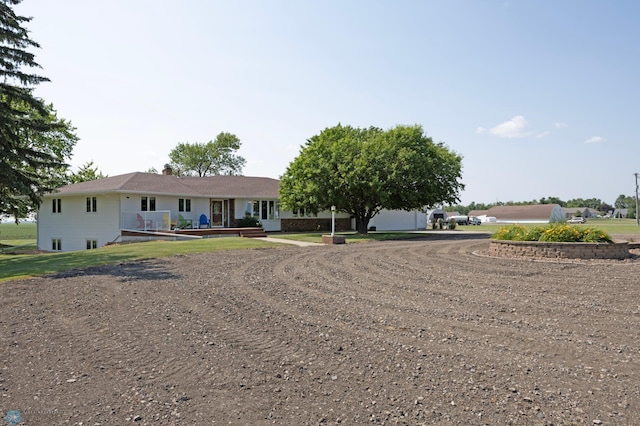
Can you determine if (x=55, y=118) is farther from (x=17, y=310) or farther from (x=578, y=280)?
(x=578, y=280)

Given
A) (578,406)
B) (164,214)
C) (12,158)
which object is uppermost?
(12,158)

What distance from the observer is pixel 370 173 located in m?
25.0

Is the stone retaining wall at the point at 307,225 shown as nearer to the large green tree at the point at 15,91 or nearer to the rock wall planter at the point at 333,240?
the rock wall planter at the point at 333,240

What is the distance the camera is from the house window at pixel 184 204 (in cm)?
2833

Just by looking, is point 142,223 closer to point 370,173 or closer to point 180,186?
point 180,186

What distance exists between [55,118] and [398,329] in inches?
1596

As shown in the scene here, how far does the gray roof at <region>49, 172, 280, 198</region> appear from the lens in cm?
2544

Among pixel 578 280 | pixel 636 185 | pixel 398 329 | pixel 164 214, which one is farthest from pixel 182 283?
pixel 636 185

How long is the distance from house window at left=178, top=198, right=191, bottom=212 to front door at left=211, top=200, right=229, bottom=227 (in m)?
1.95

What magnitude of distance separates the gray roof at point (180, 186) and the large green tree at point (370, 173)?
3.85m

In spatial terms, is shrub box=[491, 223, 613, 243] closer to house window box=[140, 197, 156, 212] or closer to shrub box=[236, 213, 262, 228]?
shrub box=[236, 213, 262, 228]

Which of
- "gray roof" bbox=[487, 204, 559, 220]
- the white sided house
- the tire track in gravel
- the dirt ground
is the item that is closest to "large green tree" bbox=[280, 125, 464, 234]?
the white sided house

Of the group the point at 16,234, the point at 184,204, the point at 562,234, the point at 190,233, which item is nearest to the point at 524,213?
the point at 184,204

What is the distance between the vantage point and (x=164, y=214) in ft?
85.9
